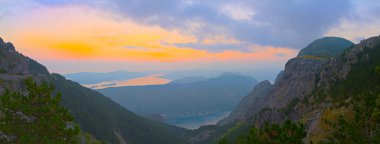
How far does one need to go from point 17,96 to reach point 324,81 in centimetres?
10209

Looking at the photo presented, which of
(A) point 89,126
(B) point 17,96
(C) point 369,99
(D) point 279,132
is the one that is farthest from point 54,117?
(A) point 89,126

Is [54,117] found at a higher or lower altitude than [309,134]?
higher

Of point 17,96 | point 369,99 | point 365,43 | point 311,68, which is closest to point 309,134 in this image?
point 369,99

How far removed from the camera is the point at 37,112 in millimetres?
39125

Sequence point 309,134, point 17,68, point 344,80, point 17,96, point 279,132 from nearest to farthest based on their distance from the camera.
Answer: point 279,132
point 17,96
point 309,134
point 344,80
point 17,68

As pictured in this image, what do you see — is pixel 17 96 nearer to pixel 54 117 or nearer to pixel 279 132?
pixel 54 117

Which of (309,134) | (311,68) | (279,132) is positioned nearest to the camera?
(279,132)

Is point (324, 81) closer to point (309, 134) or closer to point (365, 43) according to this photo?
point (365, 43)

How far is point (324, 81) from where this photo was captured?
384 feet

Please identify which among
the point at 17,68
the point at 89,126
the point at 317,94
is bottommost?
the point at 89,126

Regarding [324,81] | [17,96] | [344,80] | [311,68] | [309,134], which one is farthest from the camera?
[311,68]

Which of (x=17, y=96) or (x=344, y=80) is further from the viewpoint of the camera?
(x=344, y=80)

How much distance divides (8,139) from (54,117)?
7615mm

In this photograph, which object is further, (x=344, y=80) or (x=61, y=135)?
(x=344, y=80)
